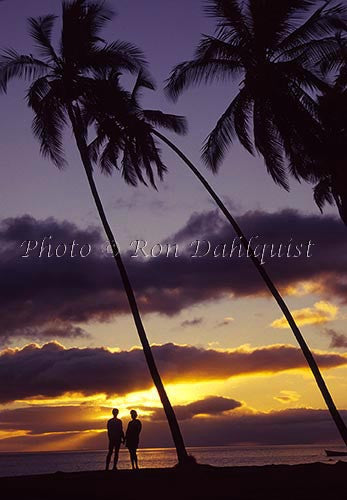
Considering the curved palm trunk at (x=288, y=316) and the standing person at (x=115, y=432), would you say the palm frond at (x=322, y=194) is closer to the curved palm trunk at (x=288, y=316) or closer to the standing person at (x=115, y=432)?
the curved palm trunk at (x=288, y=316)

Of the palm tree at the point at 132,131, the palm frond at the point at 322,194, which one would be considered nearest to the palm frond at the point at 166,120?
the palm tree at the point at 132,131

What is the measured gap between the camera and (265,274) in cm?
2034

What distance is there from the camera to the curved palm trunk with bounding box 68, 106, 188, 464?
725 inches

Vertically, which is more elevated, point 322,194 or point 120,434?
point 322,194

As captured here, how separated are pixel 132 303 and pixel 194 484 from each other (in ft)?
28.4

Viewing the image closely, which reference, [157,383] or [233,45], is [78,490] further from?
[233,45]

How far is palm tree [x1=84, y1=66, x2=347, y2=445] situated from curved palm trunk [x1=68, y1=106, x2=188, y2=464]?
0.80 m

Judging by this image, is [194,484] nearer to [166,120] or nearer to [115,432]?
[115,432]

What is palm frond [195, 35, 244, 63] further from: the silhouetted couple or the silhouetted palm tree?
the silhouetted couple

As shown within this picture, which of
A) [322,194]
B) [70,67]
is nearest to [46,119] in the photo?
[70,67]

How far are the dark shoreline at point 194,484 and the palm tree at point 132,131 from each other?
6.24 meters

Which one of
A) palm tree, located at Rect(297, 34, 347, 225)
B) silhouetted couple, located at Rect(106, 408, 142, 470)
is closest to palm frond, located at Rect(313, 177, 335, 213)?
palm tree, located at Rect(297, 34, 347, 225)

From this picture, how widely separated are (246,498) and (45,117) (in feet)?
48.8

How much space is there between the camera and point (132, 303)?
65.4 feet
